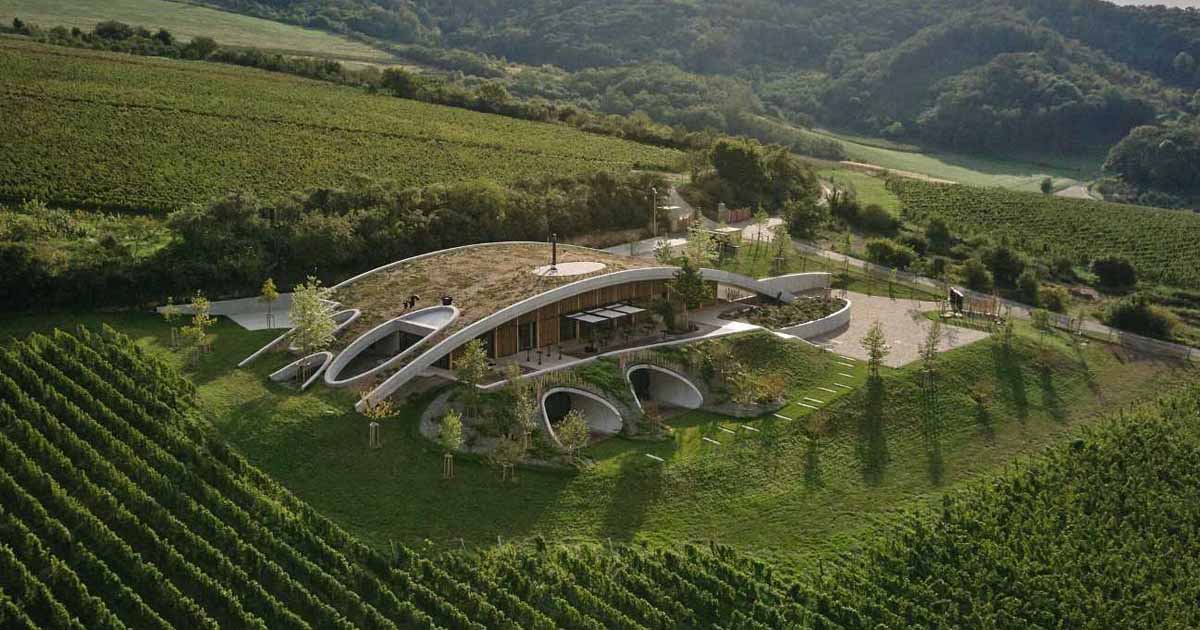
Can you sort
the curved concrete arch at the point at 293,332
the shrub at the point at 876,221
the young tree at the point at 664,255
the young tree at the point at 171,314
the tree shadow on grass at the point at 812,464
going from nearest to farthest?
the tree shadow on grass at the point at 812,464 → the curved concrete arch at the point at 293,332 → the young tree at the point at 171,314 → the young tree at the point at 664,255 → the shrub at the point at 876,221

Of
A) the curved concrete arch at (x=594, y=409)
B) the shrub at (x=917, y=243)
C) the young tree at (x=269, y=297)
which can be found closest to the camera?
the curved concrete arch at (x=594, y=409)

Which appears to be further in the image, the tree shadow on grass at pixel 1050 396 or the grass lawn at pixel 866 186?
the grass lawn at pixel 866 186

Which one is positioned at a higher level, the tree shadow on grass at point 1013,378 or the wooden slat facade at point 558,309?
the wooden slat facade at point 558,309

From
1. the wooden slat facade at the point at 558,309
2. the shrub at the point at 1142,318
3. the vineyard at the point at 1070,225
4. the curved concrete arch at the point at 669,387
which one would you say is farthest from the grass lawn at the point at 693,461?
the vineyard at the point at 1070,225

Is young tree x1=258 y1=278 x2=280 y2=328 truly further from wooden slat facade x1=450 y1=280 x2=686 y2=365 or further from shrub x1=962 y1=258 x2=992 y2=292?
shrub x1=962 y1=258 x2=992 y2=292

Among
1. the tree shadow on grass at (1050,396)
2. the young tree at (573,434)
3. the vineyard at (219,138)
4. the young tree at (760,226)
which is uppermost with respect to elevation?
the vineyard at (219,138)

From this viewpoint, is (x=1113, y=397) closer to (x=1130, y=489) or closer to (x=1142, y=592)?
(x=1130, y=489)

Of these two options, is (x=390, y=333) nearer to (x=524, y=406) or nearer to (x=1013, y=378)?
(x=524, y=406)

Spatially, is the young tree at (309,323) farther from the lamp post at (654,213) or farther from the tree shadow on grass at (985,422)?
the lamp post at (654,213)
